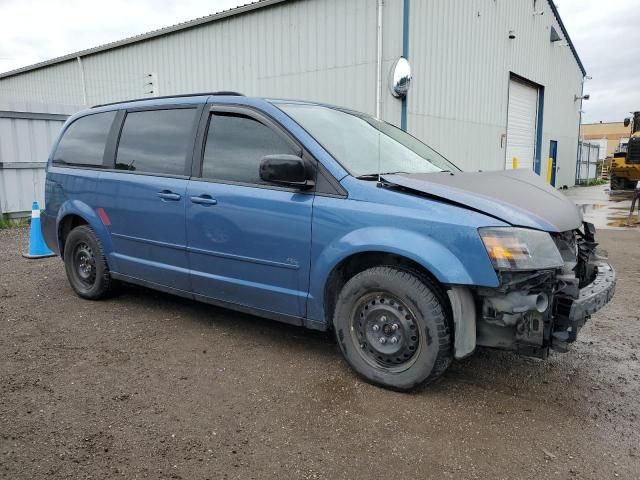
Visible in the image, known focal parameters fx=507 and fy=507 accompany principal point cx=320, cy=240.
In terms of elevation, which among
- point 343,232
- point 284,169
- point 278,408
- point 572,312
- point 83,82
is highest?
point 83,82

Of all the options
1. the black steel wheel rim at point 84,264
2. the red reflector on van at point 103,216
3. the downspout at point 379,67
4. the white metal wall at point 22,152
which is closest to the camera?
the red reflector on van at point 103,216

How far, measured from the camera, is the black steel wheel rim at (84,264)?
4.85 m

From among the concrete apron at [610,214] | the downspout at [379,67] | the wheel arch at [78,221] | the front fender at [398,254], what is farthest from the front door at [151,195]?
the downspout at [379,67]

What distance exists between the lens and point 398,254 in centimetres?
296

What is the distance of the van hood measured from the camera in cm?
284

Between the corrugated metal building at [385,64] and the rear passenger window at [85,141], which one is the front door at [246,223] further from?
the corrugated metal building at [385,64]

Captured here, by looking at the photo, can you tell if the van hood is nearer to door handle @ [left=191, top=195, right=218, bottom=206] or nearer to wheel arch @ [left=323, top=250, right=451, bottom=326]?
wheel arch @ [left=323, top=250, right=451, bottom=326]

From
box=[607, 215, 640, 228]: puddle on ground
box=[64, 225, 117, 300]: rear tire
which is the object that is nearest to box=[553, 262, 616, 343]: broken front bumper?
box=[64, 225, 117, 300]: rear tire

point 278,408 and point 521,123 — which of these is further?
point 521,123

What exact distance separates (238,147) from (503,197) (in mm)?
1883

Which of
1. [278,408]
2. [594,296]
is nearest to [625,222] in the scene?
[594,296]

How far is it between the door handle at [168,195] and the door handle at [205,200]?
0.58 ft

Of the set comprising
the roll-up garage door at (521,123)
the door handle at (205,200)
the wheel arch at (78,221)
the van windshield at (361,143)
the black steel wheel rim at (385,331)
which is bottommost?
the black steel wheel rim at (385,331)

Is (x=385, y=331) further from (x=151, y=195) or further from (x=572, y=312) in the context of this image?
(x=151, y=195)
